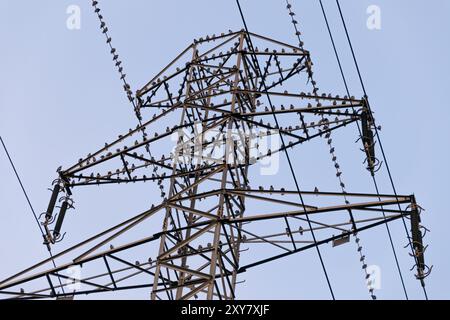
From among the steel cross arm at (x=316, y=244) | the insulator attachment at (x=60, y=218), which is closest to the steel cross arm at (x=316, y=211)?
the steel cross arm at (x=316, y=244)

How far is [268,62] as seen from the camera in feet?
77.3

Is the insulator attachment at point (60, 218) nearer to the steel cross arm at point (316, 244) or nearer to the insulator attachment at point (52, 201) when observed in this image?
the insulator attachment at point (52, 201)

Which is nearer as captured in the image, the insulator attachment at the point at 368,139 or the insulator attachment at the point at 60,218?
the insulator attachment at the point at 368,139

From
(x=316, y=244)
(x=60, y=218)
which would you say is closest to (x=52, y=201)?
(x=60, y=218)

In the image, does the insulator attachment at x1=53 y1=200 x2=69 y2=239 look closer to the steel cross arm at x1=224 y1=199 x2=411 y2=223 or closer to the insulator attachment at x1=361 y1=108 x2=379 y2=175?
the steel cross arm at x1=224 y1=199 x2=411 y2=223

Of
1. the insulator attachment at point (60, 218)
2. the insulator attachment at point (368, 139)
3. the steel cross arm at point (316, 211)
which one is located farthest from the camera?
the insulator attachment at point (60, 218)

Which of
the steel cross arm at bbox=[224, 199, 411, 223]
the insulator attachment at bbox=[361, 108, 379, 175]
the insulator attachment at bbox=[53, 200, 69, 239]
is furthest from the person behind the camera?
the insulator attachment at bbox=[53, 200, 69, 239]

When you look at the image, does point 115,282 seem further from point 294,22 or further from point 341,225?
point 294,22

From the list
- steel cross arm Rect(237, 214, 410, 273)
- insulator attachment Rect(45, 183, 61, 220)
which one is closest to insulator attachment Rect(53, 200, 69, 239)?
insulator attachment Rect(45, 183, 61, 220)

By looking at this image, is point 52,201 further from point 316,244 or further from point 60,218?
point 316,244

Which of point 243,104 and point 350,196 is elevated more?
point 243,104

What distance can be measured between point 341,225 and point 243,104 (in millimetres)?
4389
